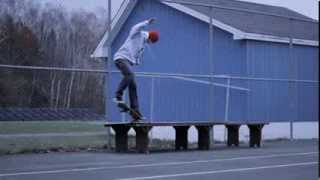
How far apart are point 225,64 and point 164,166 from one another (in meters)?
9.97

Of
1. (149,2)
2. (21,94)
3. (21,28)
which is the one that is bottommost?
(21,94)

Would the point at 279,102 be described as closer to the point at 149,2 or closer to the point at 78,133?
the point at 149,2

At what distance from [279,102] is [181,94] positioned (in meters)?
3.26

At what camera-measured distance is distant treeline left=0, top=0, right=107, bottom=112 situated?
1333cm

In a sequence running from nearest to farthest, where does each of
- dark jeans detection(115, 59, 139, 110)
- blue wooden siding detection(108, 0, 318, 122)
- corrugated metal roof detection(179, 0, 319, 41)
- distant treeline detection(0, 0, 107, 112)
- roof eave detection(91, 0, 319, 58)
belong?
dark jeans detection(115, 59, 139, 110), distant treeline detection(0, 0, 107, 112), blue wooden siding detection(108, 0, 318, 122), roof eave detection(91, 0, 319, 58), corrugated metal roof detection(179, 0, 319, 41)

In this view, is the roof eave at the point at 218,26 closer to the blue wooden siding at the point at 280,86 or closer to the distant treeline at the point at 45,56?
the blue wooden siding at the point at 280,86

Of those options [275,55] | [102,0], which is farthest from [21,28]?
[275,55]

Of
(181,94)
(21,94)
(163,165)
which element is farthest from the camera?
(181,94)

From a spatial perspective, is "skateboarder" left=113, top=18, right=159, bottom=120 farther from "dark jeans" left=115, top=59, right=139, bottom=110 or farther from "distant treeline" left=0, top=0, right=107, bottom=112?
"distant treeline" left=0, top=0, right=107, bottom=112

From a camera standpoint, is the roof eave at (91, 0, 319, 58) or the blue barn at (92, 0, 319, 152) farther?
the roof eave at (91, 0, 319, 58)

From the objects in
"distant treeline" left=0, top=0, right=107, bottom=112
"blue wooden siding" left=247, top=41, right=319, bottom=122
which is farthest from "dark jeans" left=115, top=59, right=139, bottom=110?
"blue wooden siding" left=247, top=41, right=319, bottom=122

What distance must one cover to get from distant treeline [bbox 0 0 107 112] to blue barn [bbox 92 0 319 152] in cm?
174

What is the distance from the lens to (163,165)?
34.5 ft

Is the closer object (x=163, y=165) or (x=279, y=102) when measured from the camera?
(x=163, y=165)
